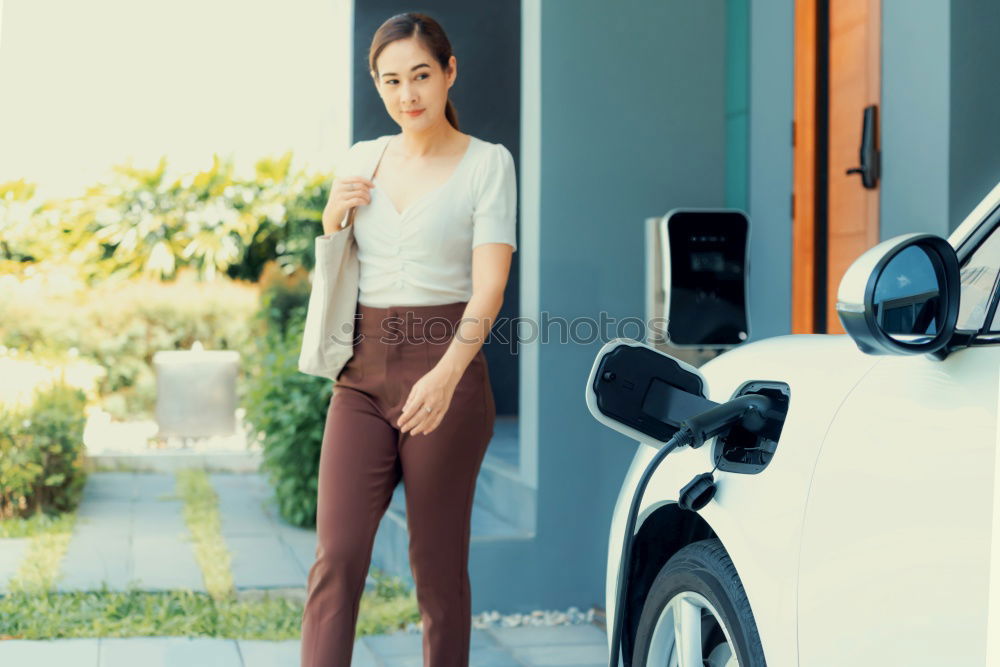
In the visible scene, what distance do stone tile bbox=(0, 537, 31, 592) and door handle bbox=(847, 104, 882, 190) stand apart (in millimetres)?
3575

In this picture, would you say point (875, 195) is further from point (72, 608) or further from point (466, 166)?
point (72, 608)

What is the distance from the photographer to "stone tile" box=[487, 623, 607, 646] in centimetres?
407

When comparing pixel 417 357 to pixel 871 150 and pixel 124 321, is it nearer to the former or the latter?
pixel 871 150

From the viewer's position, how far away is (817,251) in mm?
4348

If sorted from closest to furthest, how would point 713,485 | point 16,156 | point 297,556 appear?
point 713,485 → point 297,556 → point 16,156

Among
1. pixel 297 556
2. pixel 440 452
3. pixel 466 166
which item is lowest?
pixel 297 556

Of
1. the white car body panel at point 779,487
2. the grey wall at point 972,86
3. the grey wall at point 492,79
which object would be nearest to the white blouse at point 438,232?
the white car body panel at point 779,487

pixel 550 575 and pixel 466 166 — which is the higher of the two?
pixel 466 166

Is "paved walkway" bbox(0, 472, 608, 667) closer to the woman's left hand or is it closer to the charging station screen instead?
the charging station screen

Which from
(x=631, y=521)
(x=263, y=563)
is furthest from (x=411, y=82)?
(x=263, y=563)

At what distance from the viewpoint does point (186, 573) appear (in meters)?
4.86

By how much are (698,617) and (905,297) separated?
0.78m

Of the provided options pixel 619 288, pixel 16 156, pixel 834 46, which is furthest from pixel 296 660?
pixel 16 156

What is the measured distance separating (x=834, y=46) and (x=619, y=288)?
3.88 feet
